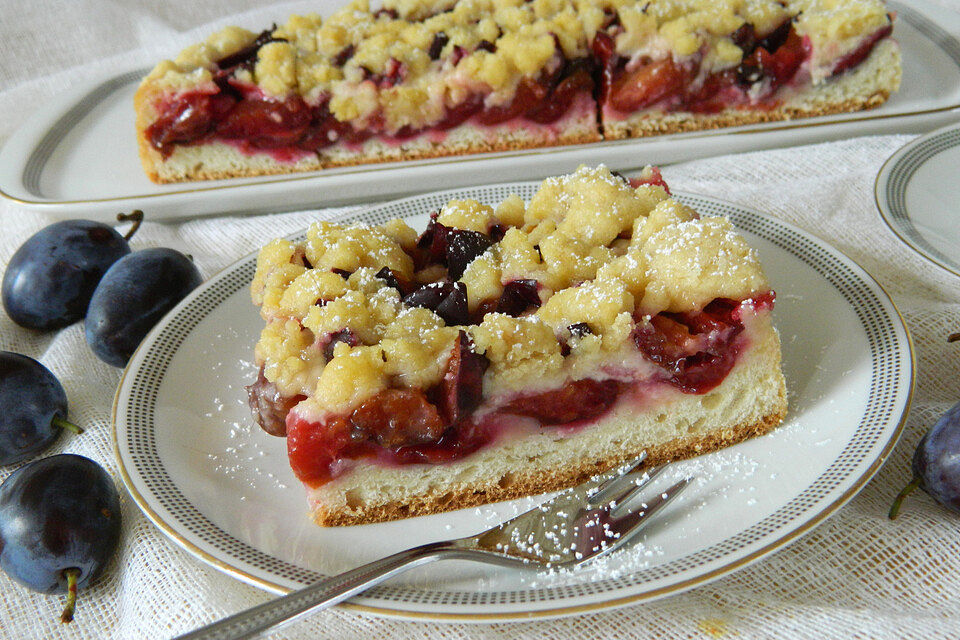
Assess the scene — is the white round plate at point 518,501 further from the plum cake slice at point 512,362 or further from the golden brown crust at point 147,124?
the golden brown crust at point 147,124

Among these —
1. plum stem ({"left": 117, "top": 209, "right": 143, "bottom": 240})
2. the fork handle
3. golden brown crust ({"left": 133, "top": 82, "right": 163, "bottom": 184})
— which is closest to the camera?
the fork handle

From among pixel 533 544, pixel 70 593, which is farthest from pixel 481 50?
pixel 70 593

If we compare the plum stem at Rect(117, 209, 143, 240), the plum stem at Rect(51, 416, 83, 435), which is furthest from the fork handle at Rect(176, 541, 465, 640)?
the plum stem at Rect(117, 209, 143, 240)

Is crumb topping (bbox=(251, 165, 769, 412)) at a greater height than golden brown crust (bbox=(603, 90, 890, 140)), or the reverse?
crumb topping (bbox=(251, 165, 769, 412))

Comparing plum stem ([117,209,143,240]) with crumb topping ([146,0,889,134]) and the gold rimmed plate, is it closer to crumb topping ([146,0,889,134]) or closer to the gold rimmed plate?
the gold rimmed plate

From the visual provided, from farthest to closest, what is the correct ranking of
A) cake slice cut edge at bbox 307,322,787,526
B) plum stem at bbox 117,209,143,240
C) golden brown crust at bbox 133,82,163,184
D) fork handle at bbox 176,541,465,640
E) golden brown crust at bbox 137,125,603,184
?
golden brown crust at bbox 137,125,603,184 → golden brown crust at bbox 133,82,163,184 → plum stem at bbox 117,209,143,240 → cake slice cut edge at bbox 307,322,787,526 → fork handle at bbox 176,541,465,640

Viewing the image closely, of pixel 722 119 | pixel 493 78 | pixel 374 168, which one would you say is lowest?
pixel 722 119

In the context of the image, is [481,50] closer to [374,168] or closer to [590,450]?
[374,168]

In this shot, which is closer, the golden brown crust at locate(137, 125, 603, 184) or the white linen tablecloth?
the white linen tablecloth

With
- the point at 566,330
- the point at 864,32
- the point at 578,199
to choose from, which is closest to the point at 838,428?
the point at 566,330
